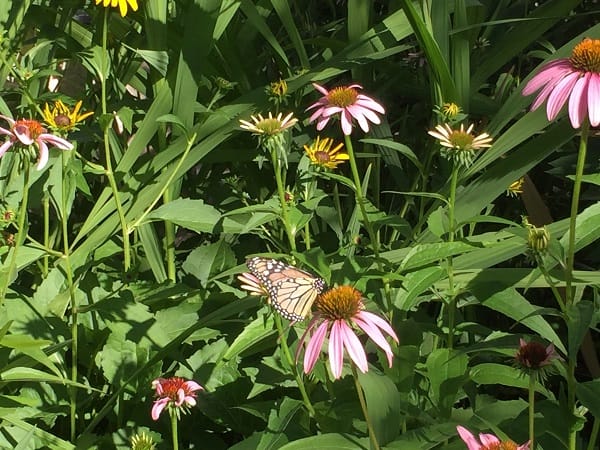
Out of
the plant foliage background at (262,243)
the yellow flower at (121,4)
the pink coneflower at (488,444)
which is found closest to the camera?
the pink coneflower at (488,444)

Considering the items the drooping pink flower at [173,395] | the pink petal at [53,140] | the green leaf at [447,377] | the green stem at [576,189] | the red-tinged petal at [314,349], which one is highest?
the pink petal at [53,140]

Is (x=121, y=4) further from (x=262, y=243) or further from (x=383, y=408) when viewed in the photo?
(x=383, y=408)

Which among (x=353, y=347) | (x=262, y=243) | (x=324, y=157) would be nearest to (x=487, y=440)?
(x=353, y=347)

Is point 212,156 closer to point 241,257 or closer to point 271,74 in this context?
point 241,257

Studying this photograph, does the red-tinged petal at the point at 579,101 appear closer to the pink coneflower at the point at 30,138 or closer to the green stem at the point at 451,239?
the green stem at the point at 451,239

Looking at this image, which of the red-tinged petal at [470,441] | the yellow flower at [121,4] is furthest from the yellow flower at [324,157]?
the red-tinged petal at [470,441]

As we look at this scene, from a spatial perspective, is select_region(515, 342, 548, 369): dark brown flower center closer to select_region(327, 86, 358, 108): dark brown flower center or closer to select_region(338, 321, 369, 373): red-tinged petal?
select_region(338, 321, 369, 373): red-tinged petal

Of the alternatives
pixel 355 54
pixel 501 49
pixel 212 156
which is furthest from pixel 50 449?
pixel 501 49
